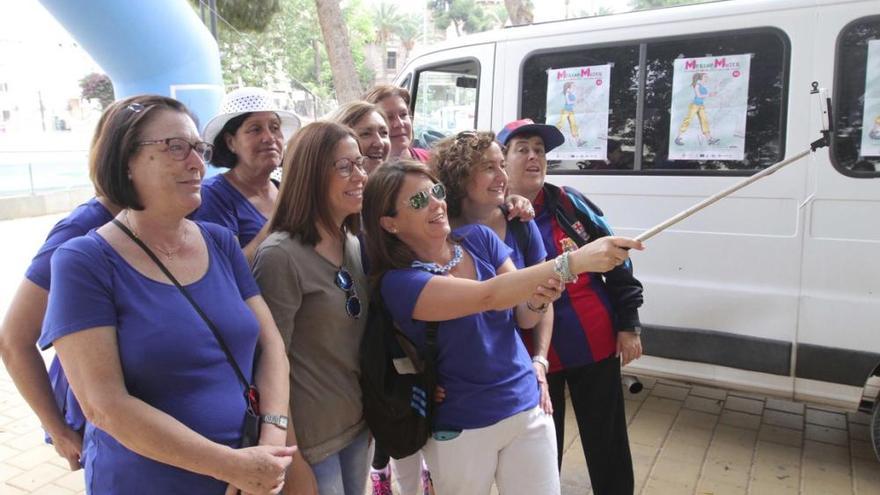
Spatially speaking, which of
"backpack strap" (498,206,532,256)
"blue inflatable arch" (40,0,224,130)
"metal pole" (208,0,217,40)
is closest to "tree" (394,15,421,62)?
"metal pole" (208,0,217,40)

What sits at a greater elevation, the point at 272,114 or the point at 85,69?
the point at 85,69

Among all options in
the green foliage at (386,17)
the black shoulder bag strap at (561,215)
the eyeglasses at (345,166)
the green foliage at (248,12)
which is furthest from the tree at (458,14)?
the eyeglasses at (345,166)

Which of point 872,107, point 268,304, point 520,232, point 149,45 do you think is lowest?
→ point 268,304

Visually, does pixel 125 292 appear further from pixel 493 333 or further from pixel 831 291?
pixel 831 291

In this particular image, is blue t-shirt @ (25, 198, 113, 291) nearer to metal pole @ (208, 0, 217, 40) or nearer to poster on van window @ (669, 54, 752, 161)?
poster on van window @ (669, 54, 752, 161)

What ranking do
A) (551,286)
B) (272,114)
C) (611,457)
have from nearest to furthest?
(551,286)
(272,114)
(611,457)

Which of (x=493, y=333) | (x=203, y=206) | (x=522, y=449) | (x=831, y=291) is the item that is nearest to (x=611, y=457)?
(x=522, y=449)

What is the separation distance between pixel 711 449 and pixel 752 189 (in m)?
1.48

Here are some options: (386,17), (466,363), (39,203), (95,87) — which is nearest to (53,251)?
(466,363)

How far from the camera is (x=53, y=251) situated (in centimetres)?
169

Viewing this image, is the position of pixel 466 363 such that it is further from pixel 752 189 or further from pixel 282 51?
pixel 282 51

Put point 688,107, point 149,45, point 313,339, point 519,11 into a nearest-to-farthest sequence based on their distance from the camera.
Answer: point 313,339, point 688,107, point 149,45, point 519,11

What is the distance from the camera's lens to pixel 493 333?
1911mm

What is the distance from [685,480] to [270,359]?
248 cm
